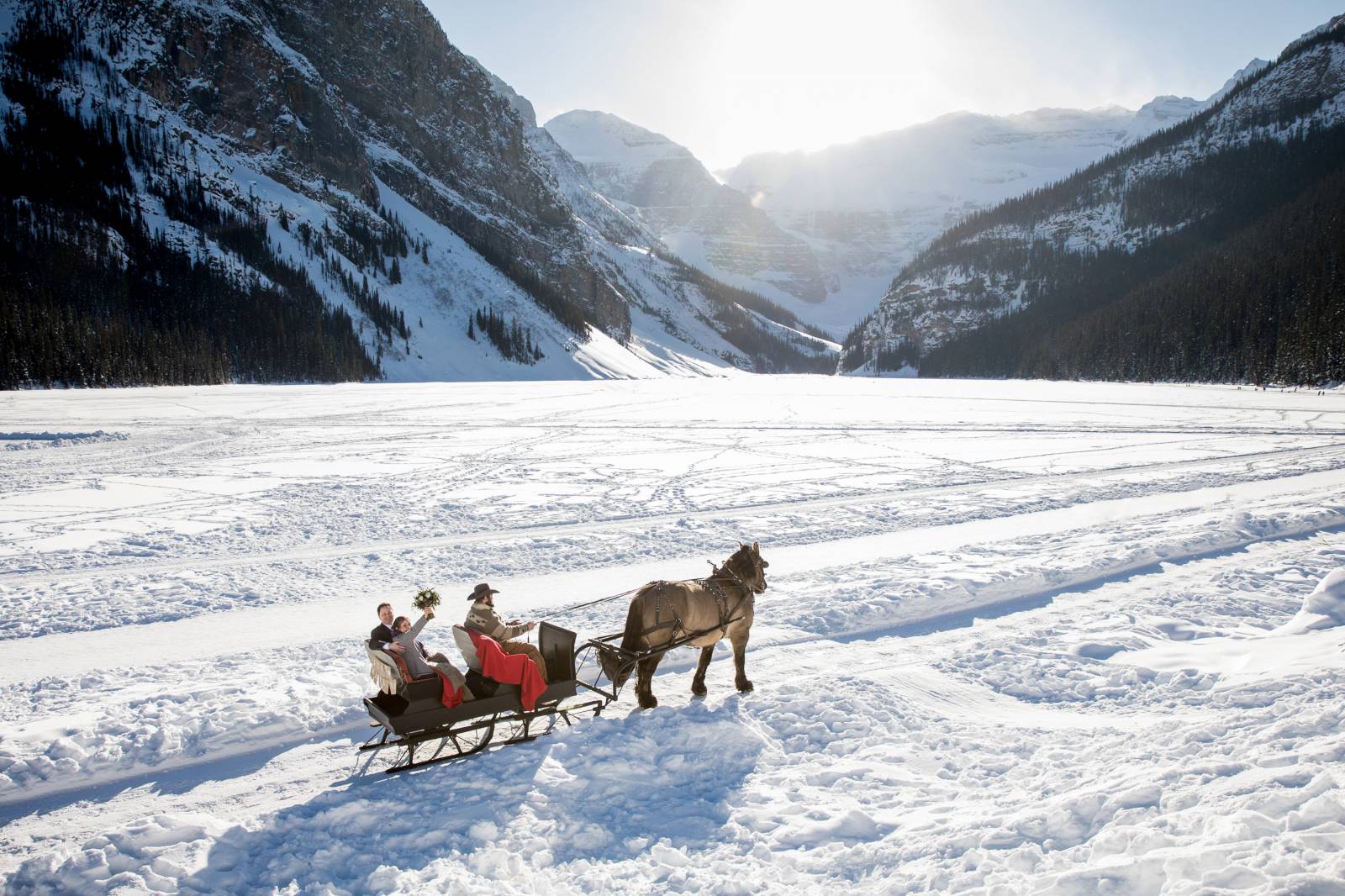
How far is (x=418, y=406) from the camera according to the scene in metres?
38.2

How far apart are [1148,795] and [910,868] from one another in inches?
68.3

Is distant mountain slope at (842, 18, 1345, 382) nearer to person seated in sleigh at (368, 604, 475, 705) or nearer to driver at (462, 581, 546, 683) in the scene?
driver at (462, 581, 546, 683)

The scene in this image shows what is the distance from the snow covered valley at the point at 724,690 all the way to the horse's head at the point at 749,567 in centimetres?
111

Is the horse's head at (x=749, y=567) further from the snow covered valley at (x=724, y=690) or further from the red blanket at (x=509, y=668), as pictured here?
the red blanket at (x=509, y=668)

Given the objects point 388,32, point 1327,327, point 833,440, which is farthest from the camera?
point 388,32

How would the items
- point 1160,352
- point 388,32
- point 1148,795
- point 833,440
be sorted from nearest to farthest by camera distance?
point 1148,795 → point 833,440 → point 1160,352 → point 388,32

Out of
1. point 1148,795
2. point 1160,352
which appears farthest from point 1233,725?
point 1160,352

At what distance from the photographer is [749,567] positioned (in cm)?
657

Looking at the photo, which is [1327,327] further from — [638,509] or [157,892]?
[157,892]

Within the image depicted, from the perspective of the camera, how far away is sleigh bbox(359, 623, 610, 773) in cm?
530

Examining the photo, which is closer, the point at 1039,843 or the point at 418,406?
the point at 1039,843

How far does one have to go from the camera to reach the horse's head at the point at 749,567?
21.5 feet

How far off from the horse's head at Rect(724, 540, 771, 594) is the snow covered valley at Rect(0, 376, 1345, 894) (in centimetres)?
111

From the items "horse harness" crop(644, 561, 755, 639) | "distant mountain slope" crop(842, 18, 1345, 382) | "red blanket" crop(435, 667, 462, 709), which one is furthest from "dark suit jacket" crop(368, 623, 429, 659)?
"distant mountain slope" crop(842, 18, 1345, 382)
